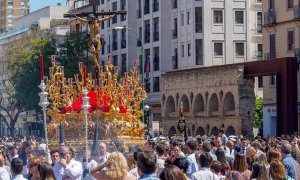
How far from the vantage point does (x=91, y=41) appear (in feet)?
90.6

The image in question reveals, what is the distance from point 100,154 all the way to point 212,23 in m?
54.8

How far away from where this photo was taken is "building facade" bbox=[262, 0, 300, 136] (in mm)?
58781

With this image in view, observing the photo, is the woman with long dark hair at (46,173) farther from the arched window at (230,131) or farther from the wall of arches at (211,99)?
the arched window at (230,131)

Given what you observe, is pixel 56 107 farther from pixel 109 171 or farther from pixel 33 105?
pixel 33 105

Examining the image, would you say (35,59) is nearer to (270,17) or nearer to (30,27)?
(30,27)

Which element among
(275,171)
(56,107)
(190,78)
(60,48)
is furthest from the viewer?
(60,48)

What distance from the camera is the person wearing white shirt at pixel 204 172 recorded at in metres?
15.2

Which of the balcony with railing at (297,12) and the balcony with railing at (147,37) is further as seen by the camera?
the balcony with railing at (147,37)

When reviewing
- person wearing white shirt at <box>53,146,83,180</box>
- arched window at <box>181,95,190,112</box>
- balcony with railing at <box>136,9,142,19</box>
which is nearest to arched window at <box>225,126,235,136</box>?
A: arched window at <box>181,95,190,112</box>

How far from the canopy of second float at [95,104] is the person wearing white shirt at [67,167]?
9.13 meters

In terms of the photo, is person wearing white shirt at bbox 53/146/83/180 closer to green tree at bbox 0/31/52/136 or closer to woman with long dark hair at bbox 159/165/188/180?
woman with long dark hair at bbox 159/165/188/180

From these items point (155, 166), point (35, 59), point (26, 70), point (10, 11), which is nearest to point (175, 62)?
point (35, 59)

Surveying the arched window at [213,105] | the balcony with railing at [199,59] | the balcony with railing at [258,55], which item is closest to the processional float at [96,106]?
the arched window at [213,105]

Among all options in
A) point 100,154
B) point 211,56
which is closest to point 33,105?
point 211,56
